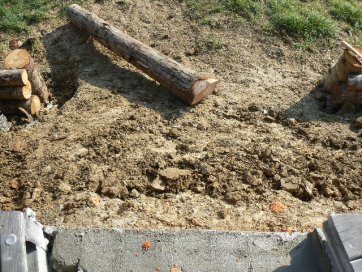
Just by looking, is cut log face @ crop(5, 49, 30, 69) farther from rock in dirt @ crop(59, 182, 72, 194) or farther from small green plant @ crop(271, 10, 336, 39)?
small green plant @ crop(271, 10, 336, 39)

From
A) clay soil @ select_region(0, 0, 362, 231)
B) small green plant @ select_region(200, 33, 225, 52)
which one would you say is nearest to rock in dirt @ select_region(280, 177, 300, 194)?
clay soil @ select_region(0, 0, 362, 231)

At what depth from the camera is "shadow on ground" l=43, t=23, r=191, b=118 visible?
17.2ft

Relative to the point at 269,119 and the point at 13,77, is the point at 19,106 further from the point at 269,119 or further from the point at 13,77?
the point at 269,119

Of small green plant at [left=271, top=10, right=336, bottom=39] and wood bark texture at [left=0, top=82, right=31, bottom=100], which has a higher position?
small green plant at [left=271, top=10, right=336, bottom=39]

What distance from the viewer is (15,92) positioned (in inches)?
202

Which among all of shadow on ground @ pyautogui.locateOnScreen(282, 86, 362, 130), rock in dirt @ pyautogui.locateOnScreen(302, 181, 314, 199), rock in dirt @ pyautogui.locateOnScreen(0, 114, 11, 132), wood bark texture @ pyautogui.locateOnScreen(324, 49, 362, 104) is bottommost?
rock in dirt @ pyautogui.locateOnScreen(0, 114, 11, 132)

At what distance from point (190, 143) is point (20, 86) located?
2.16 metres

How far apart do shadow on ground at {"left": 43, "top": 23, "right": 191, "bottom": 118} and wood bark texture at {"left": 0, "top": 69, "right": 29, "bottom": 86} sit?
0.67 meters

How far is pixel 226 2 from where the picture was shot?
21.9ft

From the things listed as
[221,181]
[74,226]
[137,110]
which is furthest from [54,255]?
[137,110]

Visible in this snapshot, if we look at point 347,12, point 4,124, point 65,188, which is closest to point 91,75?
point 4,124

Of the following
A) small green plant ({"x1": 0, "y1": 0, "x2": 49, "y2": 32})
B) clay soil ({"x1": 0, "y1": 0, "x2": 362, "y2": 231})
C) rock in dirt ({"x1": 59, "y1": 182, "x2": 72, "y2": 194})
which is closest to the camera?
clay soil ({"x1": 0, "y1": 0, "x2": 362, "y2": 231})

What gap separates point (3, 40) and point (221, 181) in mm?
4003

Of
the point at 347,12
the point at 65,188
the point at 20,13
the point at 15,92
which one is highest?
the point at 347,12
